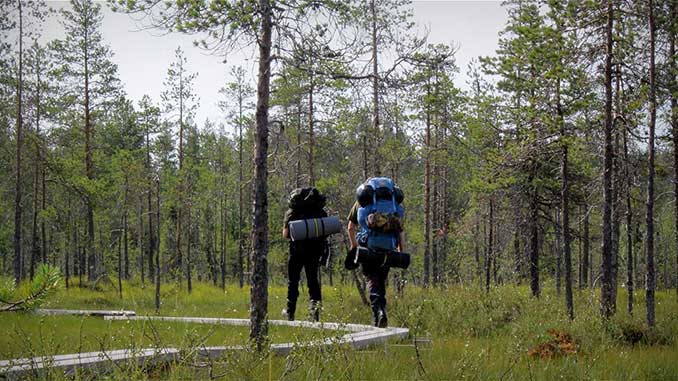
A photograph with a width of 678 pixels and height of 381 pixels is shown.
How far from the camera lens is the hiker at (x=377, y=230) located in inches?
342

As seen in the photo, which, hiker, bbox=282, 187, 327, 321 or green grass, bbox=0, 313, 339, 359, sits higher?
hiker, bbox=282, 187, 327, 321

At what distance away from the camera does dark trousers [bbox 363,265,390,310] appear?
29.1 feet

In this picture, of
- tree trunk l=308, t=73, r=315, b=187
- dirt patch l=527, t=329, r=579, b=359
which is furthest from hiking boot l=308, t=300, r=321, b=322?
tree trunk l=308, t=73, r=315, b=187

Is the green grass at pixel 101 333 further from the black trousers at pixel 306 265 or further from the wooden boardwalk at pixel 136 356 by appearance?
the black trousers at pixel 306 265

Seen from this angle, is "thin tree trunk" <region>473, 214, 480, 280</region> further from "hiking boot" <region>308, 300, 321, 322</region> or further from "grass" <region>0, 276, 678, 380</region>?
"hiking boot" <region>308, 300, 321, 322</region>

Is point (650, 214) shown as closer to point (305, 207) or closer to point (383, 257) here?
point (383, 257)

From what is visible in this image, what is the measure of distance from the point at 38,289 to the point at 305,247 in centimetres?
643

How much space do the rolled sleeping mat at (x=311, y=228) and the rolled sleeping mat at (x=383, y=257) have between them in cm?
73

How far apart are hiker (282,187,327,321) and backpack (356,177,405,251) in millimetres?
1042

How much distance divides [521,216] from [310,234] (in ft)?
45.2

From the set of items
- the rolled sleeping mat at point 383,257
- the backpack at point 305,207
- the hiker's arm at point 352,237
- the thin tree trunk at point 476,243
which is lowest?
the thin tree trunk at point 476,243

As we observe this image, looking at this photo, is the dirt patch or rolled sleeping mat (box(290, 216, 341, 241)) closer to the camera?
the dirt patch

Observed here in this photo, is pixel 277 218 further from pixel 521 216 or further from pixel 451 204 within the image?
pixel 521 216

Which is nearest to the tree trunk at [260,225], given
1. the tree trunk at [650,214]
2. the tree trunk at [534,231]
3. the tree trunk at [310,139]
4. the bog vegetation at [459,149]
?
the bog vegetation at [459,149]
